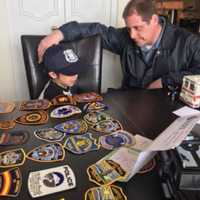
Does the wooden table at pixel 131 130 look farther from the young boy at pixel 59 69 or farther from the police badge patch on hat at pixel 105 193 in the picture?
the young boy at pixel 59 69

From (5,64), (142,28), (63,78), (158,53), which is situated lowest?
(5,64)

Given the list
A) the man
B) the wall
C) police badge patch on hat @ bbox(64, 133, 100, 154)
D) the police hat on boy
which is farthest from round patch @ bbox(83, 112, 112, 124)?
the wall

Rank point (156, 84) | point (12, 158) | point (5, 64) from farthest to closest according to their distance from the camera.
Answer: point (5, 64) → point (156, 84) → point (12, 158)

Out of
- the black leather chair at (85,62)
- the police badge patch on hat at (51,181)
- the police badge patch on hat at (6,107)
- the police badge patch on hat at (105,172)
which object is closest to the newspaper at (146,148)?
the police badge patch on hat at (105,172)

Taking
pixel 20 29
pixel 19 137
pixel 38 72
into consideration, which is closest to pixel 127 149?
pixel 19 137

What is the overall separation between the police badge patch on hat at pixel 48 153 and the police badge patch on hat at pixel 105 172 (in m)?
0.11

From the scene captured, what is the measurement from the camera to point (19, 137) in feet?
3.04

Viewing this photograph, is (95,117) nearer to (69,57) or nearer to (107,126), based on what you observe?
(107,126)

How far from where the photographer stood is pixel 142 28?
149 centimetres

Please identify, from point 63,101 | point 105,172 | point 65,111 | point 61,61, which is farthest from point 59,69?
point 105,172

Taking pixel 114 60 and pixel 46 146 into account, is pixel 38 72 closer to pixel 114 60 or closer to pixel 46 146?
pixel 46 146

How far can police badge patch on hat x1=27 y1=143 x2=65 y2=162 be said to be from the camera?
0.81m

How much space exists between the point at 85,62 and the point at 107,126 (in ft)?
2.31

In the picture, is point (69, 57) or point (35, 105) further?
point (69, 57)
